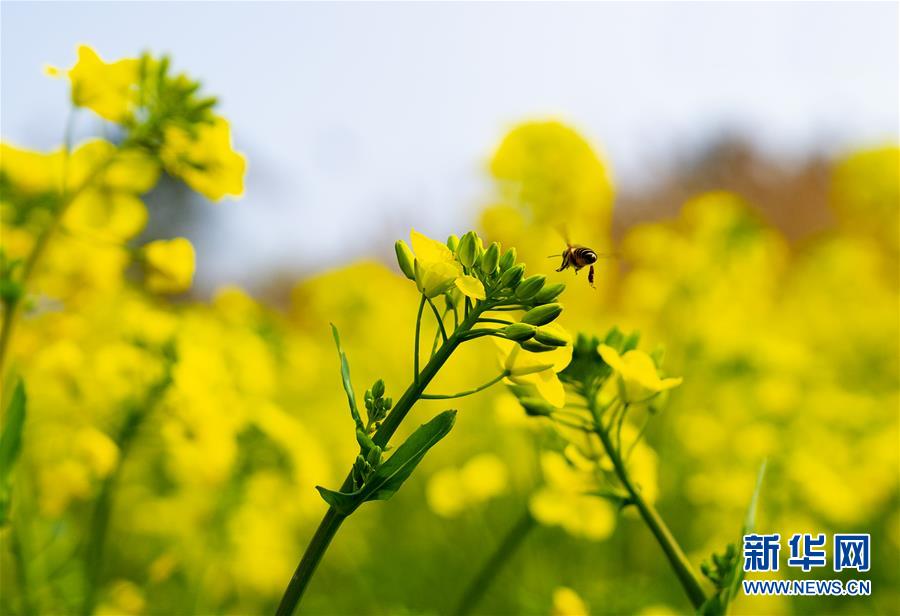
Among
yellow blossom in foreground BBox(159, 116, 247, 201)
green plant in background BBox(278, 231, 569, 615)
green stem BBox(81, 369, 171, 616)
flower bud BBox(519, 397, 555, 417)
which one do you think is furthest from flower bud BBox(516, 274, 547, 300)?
green stem BBox(81, 369, 171, 616)

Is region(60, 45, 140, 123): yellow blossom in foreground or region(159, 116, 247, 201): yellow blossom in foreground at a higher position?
region(60, 45, 140, 123): yellow blossom in foreground

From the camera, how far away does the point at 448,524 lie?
3.19 meters

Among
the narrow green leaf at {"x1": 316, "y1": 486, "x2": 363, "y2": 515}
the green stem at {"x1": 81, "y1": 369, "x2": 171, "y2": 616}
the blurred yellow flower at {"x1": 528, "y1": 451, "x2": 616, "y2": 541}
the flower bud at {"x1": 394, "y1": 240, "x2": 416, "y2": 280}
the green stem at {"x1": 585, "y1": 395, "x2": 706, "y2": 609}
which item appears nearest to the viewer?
the narrow green leaf at {"x1": 316, "y1": 486, "x2": 363, "y2": 515}

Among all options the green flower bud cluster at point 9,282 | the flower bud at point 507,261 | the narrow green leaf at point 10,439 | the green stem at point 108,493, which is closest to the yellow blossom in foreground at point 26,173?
the green flower bud cluster at point 9,282

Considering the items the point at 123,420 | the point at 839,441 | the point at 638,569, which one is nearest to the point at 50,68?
the point at 123,420

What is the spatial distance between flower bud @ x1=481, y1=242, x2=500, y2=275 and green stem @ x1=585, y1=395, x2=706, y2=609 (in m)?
0.28

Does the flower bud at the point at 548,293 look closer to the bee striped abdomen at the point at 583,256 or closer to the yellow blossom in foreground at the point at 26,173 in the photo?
the bee striped abdomen at the point at 583,256

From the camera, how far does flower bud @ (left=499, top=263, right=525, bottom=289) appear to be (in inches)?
31.2

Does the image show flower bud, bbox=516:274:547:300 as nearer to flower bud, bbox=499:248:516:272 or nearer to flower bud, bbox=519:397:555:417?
flower bud, bbox=499:248:516:272

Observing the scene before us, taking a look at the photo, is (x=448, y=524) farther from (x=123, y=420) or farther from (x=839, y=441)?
(x=123, y=420)

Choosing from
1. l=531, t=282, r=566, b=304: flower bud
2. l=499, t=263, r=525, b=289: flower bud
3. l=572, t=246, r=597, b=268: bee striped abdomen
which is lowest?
l=572, t=246, r=597, b=268: bee striped abdomen

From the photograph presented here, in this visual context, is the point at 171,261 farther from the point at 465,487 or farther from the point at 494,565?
the point at 465,487

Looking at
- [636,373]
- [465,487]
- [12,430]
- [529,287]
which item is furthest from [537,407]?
[465,487]

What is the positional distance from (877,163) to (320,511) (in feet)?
13.6
